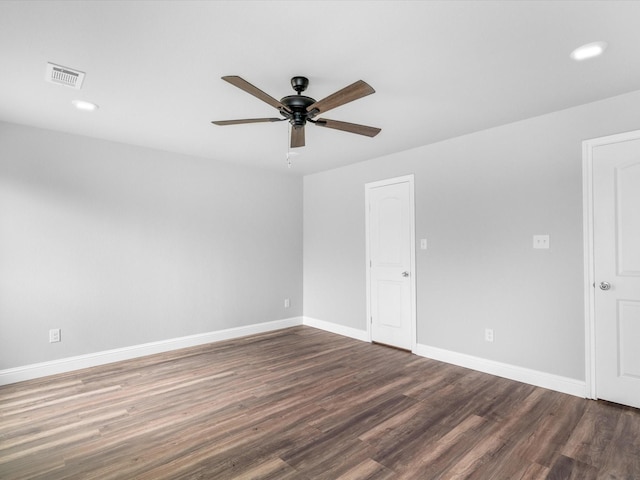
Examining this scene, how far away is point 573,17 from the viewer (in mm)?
1819

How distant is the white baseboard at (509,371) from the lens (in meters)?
3.00

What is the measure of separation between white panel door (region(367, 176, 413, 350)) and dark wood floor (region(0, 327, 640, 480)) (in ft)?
2.44

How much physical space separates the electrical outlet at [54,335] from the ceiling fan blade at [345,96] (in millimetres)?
3469

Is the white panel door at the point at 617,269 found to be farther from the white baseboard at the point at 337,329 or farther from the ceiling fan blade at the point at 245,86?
the ceiling fan blade at the point at 245,86

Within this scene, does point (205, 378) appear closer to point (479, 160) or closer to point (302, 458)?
point (302, 458)

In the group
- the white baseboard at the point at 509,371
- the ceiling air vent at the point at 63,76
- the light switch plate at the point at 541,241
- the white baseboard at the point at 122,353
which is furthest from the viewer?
the white baseboard at the point at 122,353

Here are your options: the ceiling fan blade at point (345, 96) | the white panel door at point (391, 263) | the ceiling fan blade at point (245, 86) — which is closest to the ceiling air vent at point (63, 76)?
the ceiling fan blade at point (245, 86)

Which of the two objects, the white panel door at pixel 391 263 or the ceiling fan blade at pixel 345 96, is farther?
the white panel door at pixel 391 263

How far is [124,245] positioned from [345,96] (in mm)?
3273

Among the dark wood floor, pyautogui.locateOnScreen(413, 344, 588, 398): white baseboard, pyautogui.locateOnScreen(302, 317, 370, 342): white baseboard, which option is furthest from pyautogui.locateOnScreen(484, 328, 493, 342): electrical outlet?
pyautogui.locateOnScreen(302, 317, 370, 342): white baseboard

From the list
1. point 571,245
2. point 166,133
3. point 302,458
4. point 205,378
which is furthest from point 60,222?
point 571,245

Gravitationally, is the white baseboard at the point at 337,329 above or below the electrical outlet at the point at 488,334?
below

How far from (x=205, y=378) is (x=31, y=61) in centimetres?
292

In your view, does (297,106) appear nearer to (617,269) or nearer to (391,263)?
(391,263)
